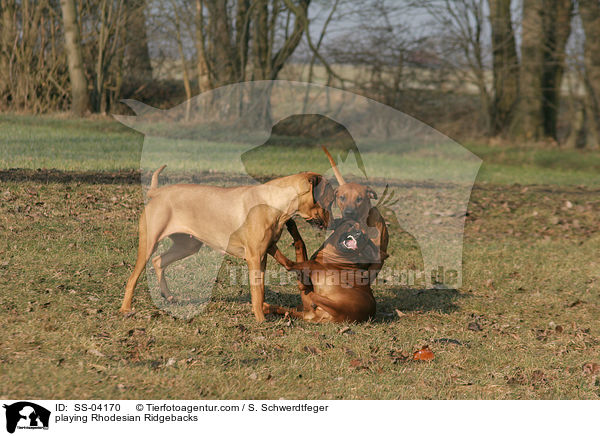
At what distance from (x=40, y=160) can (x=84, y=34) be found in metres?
13.5

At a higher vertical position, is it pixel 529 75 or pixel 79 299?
pixel 529 75

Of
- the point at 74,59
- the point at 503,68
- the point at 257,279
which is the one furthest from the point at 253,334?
the point at 503,68

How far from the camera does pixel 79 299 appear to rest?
22.2 feet

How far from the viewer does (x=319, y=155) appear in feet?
58.8

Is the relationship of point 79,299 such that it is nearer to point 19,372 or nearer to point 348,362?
point 19,372

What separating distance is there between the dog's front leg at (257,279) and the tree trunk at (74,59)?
18.8 meters

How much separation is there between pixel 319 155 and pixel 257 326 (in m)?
12.1

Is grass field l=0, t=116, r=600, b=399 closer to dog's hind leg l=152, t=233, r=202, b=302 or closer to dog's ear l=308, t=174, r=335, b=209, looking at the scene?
dog's hind leg l=152, t=233, r=202, b=302

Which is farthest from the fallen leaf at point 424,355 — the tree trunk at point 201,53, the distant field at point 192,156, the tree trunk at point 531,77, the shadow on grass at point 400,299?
the tree trunk at point 531,77

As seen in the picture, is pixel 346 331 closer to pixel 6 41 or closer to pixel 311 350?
pixel 311 350

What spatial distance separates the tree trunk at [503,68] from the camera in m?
25.8

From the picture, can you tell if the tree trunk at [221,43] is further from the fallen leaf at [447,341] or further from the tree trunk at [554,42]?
the fallen leaf at [447,341]

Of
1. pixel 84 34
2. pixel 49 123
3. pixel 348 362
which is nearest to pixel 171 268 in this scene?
pixel 348 362
